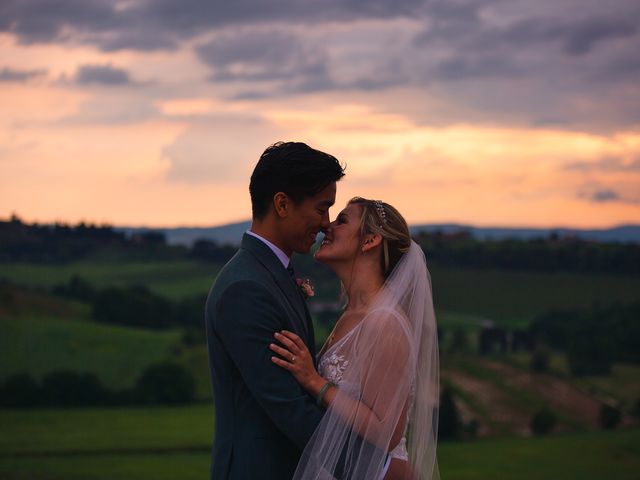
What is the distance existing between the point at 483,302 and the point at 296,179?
71.0 metres

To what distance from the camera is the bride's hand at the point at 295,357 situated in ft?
14.9

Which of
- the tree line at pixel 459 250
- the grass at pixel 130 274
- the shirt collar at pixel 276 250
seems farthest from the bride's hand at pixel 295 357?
the tree line at pixel 459 250

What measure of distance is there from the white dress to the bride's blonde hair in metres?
0.49

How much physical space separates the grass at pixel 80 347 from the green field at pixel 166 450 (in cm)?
369

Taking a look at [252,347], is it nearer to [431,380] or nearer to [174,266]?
[431,380]

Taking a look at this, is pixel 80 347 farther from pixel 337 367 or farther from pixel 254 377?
pixel 254 377

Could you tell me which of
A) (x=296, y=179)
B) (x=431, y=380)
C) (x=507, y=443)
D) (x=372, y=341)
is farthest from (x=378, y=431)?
(x=507, y=443)

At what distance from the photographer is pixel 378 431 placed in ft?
16.4

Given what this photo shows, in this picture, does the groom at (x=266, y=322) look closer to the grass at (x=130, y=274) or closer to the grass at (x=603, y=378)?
the grass at (x=603, y=378)

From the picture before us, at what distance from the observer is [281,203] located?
4723 mm

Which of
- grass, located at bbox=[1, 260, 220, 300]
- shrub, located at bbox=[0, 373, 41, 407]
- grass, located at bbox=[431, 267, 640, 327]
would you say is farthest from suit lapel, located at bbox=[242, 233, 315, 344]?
grass, located at bbox=[1, 260, 220, 300]

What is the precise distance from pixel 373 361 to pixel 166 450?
4488 cm

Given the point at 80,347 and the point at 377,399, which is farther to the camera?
the point at 80,347

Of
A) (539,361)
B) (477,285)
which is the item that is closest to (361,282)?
(539,361)
